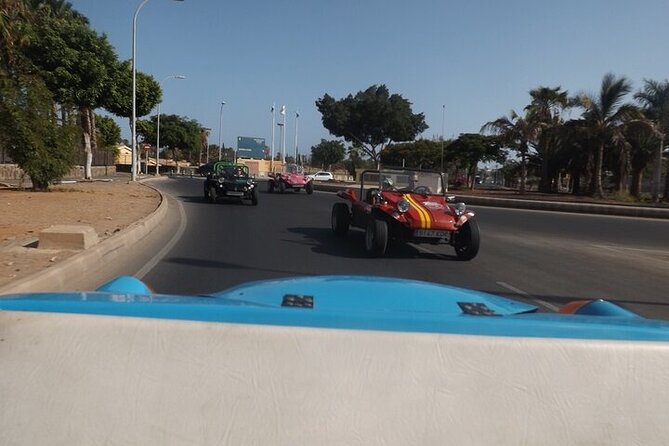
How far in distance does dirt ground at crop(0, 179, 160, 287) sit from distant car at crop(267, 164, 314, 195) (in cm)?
1354

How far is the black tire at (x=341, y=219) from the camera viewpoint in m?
14.5

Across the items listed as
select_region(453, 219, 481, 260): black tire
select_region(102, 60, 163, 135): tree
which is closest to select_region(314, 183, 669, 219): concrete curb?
select_region(453, 219, 481, 260): black tire

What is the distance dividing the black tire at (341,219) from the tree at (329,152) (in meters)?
92.0

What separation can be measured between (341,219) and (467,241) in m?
3.82

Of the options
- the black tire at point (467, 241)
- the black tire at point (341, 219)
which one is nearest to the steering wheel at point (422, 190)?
the black tire at point (467, 241)

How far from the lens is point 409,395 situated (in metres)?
2.10

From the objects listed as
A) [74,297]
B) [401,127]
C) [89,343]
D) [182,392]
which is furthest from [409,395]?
[401,127]

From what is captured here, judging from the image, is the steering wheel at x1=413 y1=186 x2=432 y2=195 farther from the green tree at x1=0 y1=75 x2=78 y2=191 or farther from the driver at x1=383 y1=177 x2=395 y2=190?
the green tree at x1=0 y1=75 x2=78 y2=191

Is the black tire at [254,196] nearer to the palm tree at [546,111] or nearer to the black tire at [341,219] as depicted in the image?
the black tire at [341,219]

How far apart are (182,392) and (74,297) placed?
0.61 m

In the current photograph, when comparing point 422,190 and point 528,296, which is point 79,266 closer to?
point 528,296

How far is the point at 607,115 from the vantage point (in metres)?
42.1

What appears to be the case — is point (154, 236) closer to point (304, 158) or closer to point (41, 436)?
point (41, 436)

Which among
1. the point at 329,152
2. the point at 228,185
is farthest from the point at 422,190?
the point at 329,152
